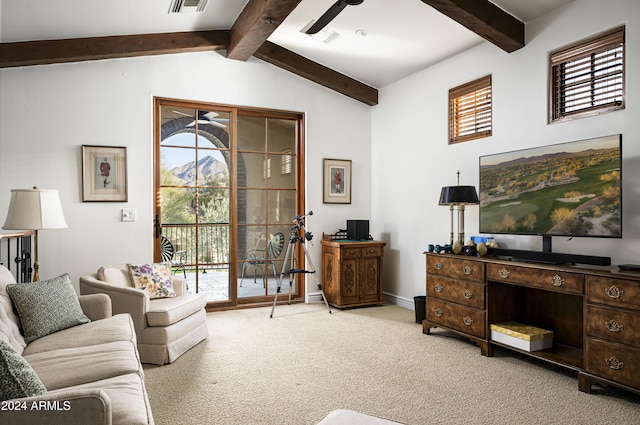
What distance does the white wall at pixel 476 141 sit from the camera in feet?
10.4

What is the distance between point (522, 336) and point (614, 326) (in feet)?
2.37

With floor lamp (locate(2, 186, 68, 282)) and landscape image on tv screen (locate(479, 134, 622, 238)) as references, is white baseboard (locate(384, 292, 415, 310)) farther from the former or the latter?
floor lamp (locate(2, 186, 68, 282))

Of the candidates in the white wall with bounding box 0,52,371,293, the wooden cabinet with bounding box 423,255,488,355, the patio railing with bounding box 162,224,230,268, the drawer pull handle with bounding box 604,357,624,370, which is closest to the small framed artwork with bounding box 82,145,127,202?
the white wall with bounding box 0,52,371,293

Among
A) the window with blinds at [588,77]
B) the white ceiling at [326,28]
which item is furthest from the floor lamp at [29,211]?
the window with blinds at [588,77]

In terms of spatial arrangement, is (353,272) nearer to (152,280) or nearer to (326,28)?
(152,280)

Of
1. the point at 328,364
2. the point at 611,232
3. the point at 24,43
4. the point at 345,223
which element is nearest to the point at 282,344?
the point at 328,364

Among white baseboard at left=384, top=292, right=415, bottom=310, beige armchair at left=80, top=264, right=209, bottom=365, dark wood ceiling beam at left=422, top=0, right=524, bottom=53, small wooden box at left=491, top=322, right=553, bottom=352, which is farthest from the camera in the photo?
white baseboard at left=384, top=292, right=415, bottom=310

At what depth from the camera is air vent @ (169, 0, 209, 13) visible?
386cm

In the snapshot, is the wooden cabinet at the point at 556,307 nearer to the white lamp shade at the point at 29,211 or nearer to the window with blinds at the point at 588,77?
the window with blinds at the point at 588,77

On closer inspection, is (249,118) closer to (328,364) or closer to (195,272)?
(195,272)

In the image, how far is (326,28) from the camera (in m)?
4.52

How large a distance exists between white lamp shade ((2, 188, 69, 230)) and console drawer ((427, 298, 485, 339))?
3425mm

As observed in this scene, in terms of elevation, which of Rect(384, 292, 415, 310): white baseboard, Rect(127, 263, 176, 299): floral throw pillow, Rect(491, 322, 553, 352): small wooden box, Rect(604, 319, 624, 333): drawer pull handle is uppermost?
Rect(127, 263, 176, 299): floral throw pillow

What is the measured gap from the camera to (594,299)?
2.83 meters
